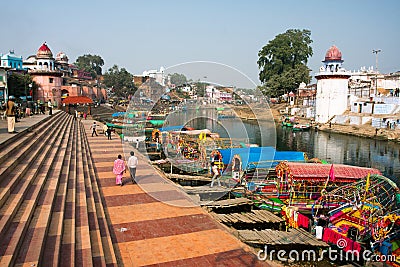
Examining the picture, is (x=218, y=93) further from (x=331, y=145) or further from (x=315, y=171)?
(x=331, y=145)

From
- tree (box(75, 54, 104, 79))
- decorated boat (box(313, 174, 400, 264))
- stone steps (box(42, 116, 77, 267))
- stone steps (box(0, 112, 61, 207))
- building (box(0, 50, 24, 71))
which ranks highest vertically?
tree (box(75, 54, 104, 79))

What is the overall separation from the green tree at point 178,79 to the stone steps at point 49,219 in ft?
13.3

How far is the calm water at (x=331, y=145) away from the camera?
69.0 feet

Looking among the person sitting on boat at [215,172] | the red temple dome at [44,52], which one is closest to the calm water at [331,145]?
the person sitting on boat at [215,172]

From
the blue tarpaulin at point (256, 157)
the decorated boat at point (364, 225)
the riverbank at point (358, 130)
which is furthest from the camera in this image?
the riverbank at point (358, 130)

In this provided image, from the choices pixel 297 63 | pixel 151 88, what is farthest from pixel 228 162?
pixel 297 63

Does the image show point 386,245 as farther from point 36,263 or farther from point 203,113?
point 203,113

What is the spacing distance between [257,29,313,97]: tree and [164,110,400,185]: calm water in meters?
24.5

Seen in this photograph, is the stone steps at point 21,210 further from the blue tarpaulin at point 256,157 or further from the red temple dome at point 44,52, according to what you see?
the red temple dome at point 44,52

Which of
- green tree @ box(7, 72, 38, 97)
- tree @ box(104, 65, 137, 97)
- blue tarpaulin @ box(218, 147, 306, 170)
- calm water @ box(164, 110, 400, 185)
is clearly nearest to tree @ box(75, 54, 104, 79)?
tree @ box(104, 65, 137, 97)

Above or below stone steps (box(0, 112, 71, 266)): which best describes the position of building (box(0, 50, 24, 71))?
above

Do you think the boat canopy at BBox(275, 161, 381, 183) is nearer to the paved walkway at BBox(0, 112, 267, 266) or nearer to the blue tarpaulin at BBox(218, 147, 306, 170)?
the blue tarpaulin at BBox(218, 147, 306, 170)

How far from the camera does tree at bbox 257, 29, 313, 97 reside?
6059cm

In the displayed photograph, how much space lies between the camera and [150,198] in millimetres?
9398
